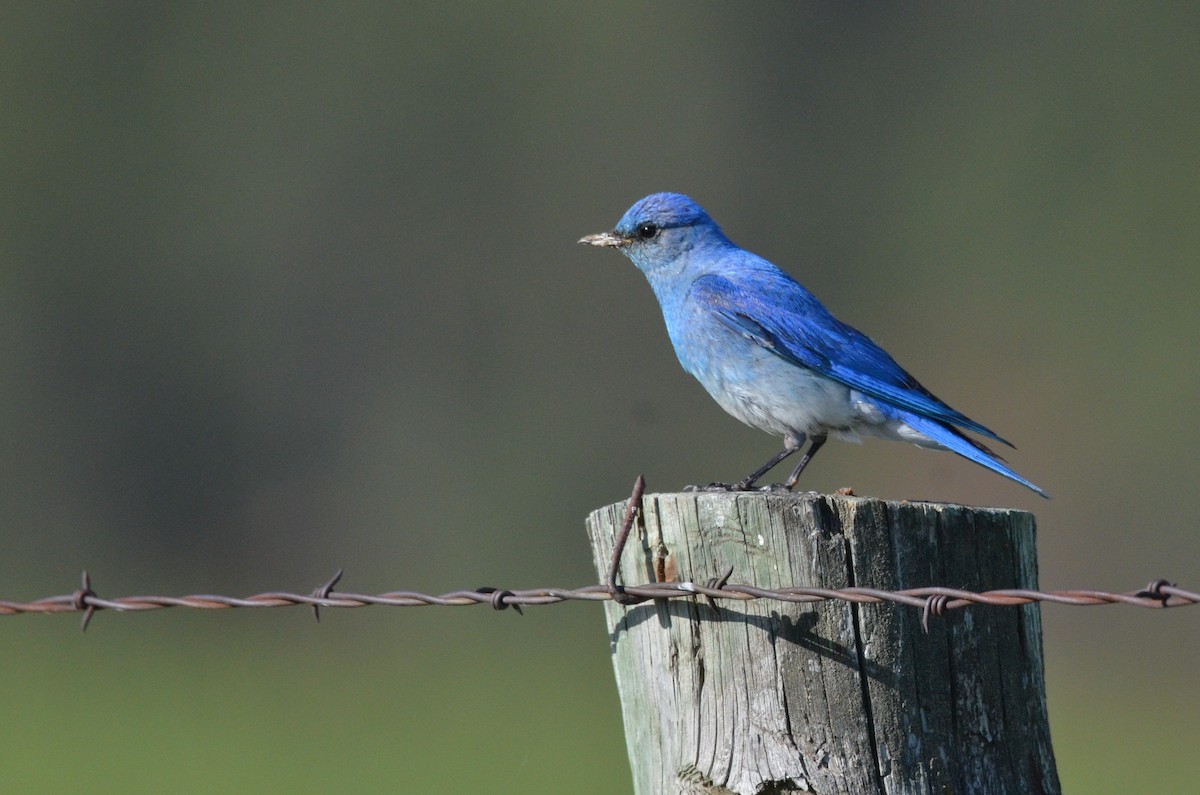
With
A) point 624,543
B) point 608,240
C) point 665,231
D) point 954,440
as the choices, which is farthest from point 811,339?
point 624,543

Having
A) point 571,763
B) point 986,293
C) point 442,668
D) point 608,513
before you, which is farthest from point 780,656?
point 986,293

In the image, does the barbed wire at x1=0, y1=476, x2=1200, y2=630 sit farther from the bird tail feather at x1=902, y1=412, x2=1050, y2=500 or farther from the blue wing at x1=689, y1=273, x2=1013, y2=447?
the blue wing at x1=689, y1=273, x2=1013, y2=447

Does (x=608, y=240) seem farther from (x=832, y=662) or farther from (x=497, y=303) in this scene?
(x=497, y=303)

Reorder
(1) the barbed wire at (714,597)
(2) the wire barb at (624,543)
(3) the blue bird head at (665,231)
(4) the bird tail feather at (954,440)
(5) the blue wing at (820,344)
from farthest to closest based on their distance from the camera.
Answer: (3) the blue bird head at (665,231) < (5) the blue wing at (820,344) < (4) the bird tail feather at (954,440) < (2) the wire barb at (624,543) < (1) the barbed wire at (714,597)

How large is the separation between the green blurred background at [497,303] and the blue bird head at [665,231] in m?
6.44

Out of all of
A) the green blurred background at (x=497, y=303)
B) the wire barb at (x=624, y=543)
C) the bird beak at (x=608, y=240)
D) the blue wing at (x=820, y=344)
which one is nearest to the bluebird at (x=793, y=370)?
the blue wing at (x=820, y=344)

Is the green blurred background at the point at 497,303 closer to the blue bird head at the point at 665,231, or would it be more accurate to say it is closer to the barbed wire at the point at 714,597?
the blue bird head at the point at 665,231

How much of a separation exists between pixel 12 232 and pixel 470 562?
8546 mm

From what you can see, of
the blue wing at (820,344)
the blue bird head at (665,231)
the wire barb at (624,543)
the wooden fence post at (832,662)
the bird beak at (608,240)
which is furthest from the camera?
the bird beak at (608,240)

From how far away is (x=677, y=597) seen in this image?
327cm

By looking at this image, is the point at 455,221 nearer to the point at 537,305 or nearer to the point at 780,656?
the point at 537,305

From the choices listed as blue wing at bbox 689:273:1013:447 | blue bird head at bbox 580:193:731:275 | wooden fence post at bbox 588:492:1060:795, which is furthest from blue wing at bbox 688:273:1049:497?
wooden fence post at bbox 588:492:1060:795

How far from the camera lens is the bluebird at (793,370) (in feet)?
18.3

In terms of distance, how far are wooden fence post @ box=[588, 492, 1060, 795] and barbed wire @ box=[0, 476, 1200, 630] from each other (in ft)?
0.16
